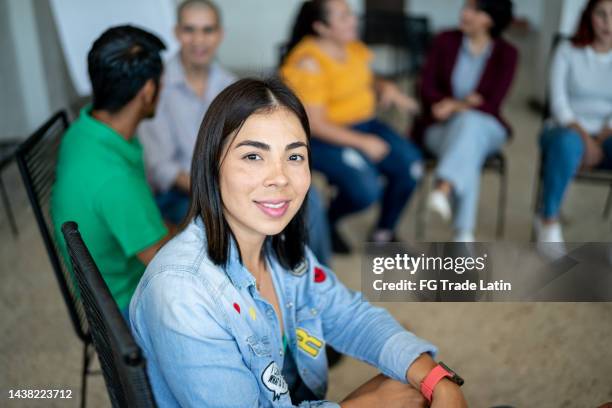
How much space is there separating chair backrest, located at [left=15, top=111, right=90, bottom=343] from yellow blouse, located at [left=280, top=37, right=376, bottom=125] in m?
1.08

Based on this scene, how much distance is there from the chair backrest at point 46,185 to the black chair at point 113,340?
53 centimetres

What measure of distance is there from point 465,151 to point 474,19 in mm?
567

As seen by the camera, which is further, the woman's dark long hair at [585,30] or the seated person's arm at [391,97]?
the seated person's arm at [391,97]

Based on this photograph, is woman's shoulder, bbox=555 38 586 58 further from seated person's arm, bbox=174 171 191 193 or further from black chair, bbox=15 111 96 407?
black chair, bbox=15 111 96 407

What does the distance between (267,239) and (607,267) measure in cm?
71

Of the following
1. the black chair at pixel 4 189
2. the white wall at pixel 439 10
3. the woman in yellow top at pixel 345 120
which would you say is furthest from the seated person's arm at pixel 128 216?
the white wall at pixel 439 10

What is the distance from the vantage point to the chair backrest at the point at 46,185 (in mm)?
1562

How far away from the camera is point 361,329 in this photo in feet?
4.63

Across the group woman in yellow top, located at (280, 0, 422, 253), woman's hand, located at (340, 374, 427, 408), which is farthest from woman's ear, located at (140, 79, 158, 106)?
woman's hand, located at (340, 374, 427, 408)

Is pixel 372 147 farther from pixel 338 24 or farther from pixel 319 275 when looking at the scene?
pixel 319 275

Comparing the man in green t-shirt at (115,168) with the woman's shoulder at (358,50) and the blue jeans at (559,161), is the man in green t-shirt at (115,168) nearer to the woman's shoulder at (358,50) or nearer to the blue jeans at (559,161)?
the woman's shoulder at (358,50)

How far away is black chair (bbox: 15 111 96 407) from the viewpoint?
156 centimetres

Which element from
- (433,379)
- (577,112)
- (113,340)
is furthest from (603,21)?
(113,340)

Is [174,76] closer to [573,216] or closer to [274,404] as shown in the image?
[274,404]
